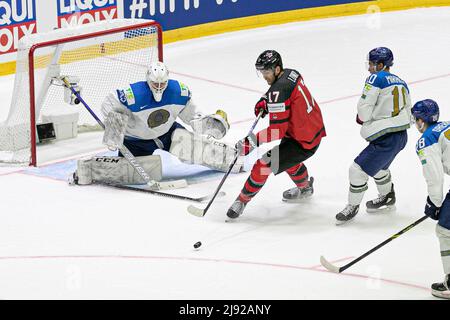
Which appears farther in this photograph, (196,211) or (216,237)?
(196,211)

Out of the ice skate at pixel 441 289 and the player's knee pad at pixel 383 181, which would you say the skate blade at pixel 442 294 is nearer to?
the ice skate at pixel 441 289

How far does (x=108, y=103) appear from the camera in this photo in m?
7.56

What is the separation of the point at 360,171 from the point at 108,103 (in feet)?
5.66

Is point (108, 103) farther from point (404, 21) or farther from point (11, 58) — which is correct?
point (404, 21)

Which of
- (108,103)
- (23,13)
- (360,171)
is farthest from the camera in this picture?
(23,13)

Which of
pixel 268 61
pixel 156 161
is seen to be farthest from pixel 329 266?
pixel 156 161

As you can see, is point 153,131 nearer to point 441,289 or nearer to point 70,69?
point 70,69

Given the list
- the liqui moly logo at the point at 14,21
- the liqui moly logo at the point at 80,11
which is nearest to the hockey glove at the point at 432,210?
the liqui moly logo at the point at 14,21

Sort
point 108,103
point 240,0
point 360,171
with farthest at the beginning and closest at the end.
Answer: point 240,0 < point 108,103 < point 360,171

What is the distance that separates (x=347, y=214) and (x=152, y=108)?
59.7 inches

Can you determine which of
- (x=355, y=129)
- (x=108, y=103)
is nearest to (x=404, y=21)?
(x=355, y=129)

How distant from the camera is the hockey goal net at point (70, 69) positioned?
8258 millimetres

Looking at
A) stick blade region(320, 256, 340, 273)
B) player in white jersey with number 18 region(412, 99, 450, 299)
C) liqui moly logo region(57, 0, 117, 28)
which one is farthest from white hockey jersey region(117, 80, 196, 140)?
liqui moly logo region(57, 0, 117, 28)

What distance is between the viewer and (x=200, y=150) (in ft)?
Answer: 25.7
